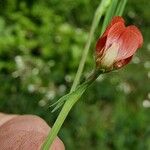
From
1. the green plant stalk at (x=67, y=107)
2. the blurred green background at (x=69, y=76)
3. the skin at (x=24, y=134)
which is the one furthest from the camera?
the blurred green background at (x=69, y=76)

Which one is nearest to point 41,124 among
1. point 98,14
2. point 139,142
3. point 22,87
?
point 98,14

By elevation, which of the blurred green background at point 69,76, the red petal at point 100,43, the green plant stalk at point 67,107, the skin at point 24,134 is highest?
the red petal at point 100,43

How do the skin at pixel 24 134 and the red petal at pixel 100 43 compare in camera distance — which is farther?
the skin at pixel 24 134

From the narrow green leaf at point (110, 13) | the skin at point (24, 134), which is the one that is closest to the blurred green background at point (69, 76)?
the skin at point (24, 134)

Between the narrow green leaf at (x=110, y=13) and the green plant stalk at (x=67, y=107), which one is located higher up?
the narrow green leaf at (x=110, y=13)

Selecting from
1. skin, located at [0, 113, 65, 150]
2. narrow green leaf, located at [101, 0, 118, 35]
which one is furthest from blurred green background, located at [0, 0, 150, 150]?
narrow green leaf, located at [101, 0, 118, 35]

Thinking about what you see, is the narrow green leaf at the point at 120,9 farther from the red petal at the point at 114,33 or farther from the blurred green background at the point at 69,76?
the blurred green background at the point at 69,76
